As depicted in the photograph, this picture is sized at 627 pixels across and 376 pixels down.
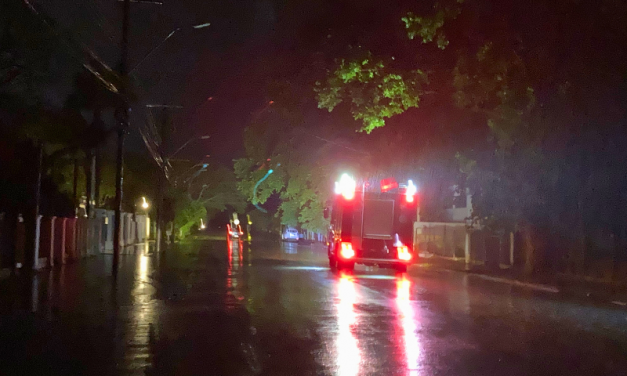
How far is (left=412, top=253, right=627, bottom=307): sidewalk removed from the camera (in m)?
16.1

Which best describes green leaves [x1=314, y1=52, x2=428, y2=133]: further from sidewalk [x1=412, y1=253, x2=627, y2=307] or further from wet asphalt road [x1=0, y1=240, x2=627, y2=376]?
sidewalk [x1=412, y1=253, x2=627, y2=307]

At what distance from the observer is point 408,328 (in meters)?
10.1

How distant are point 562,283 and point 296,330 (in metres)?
12.3

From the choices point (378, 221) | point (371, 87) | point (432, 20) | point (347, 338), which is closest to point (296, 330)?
point (347, 338)

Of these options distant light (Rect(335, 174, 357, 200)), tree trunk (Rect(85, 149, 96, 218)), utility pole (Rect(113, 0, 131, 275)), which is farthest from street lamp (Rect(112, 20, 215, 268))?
tree trunk (Rect(85, 149, 96, 218))

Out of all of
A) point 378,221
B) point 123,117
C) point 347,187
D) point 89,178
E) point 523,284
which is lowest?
point 523,284

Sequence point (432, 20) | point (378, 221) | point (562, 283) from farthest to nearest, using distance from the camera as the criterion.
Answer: point (378, 221) → point (562, 283) → point (432, 20)

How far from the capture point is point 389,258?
68.4ft

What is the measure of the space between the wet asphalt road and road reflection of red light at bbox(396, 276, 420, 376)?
0.09ft

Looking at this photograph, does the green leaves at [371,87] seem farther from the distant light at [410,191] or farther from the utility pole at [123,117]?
the utility pole at [123,117]

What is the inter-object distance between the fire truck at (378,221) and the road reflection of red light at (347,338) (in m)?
5.75

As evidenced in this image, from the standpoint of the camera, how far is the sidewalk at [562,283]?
16125mm

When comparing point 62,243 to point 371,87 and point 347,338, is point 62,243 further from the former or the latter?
point 347,338

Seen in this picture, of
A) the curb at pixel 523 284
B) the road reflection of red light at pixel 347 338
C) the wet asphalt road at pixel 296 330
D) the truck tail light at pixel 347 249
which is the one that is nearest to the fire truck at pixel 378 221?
the truck tail light at pixel 347 249
